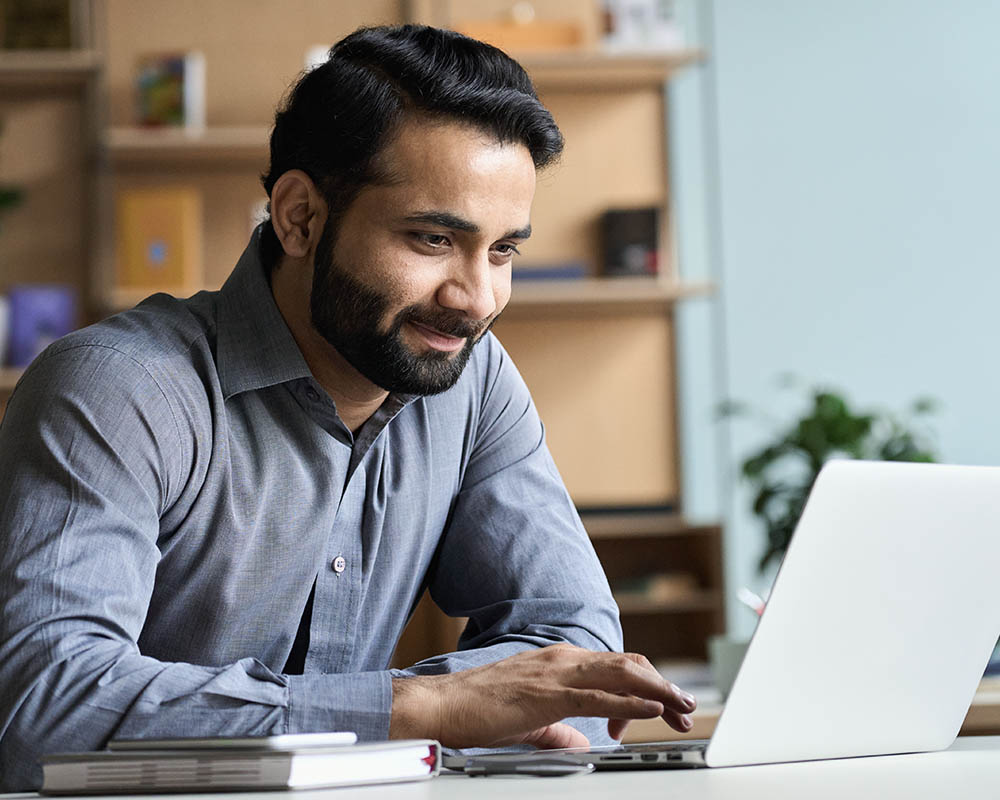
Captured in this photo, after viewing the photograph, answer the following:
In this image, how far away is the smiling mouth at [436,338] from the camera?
52.4 inches

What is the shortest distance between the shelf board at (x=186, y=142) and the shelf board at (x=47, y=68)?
0.18 m

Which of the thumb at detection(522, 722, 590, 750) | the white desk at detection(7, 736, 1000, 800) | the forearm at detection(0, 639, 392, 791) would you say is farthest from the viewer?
the thumb at detection(522, 722, 590, 750)

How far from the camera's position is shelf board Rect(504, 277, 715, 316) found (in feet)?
11.0

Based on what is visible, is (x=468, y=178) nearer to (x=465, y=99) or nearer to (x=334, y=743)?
(x=465, y=99)

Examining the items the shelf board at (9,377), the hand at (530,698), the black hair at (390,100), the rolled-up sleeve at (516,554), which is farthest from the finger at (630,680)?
the shelf board at (9,377)

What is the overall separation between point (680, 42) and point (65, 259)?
1.77 m

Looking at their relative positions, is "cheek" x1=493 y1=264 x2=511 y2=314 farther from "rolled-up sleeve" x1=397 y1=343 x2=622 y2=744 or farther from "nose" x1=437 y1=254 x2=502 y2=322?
"rolled-up sleeve" x1=397 y1=343 x2=622 y2=744

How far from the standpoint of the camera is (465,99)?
4.28 feet

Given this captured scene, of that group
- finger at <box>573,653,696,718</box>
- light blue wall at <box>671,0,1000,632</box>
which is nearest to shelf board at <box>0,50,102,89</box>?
light blue wall at <box>671,0,1000,632</box>

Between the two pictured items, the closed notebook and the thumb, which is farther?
the thumb

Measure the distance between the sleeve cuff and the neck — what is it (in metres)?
0.41

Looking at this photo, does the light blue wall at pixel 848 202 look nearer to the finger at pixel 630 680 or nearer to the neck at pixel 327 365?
the neck at pixel 327 365

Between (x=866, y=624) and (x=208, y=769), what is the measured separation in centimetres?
46

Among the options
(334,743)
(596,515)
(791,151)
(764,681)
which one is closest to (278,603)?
(334,743)
